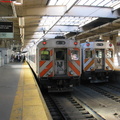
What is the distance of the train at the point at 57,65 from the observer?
9.34 meters

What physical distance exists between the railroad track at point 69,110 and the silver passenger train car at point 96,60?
369 centimetres

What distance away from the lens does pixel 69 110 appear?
734 cm

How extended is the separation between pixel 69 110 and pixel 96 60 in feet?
20.6

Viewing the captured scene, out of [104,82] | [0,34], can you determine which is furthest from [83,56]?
[0,34]

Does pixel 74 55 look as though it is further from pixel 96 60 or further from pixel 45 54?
pixel 96 60

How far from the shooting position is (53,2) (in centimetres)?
1238

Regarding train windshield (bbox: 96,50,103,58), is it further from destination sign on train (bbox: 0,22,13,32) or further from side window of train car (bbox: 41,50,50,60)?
destination sign on train (bbox: 0,22,13,32)

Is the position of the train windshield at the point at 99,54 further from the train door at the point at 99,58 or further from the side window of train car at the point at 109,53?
the side window of train car at the point at 109,53

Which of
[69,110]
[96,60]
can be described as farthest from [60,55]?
[96,60]

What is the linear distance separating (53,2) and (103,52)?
4781 mm

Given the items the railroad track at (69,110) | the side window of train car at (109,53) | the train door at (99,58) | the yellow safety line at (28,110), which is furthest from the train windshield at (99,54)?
the yellow safety line at (28,110)

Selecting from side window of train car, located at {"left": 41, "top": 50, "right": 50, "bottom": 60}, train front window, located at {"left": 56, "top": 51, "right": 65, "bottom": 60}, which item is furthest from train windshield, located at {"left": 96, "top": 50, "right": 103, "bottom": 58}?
side window of train car, located at {"left": 41, "top": 50, "right": 50, "bottom": 60}

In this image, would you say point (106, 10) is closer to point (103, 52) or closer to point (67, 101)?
point (103, 52)

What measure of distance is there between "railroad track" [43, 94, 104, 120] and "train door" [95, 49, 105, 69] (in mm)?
4262
